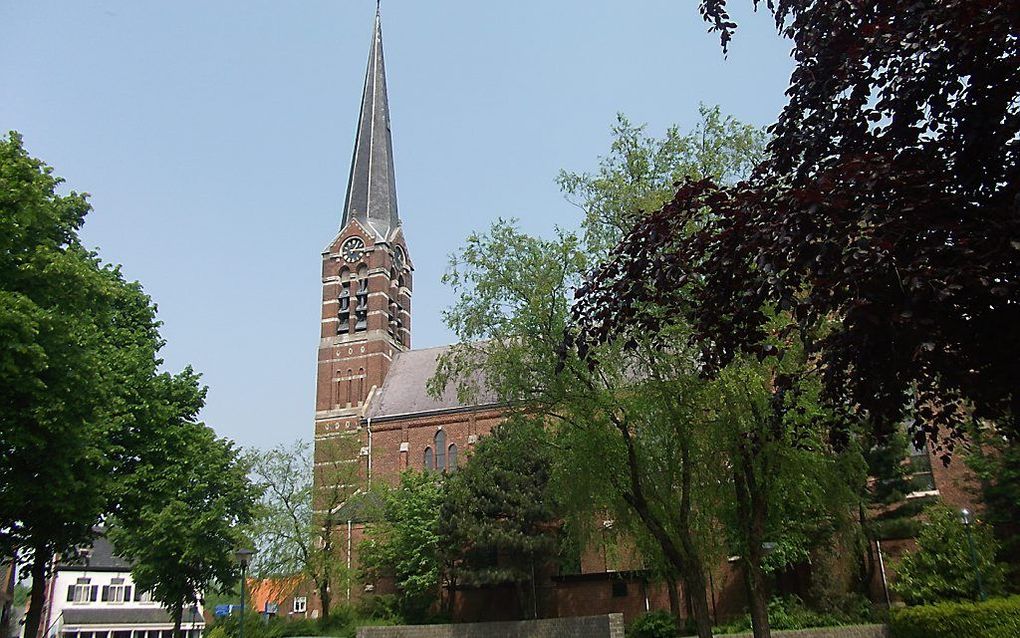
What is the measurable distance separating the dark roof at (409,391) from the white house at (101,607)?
69.9ft

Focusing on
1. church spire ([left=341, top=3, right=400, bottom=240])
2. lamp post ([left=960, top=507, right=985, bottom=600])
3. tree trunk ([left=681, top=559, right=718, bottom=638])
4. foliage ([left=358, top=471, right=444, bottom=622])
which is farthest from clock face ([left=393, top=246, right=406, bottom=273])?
tree trunk ([left=681, top=559, right=718, bottom=638])

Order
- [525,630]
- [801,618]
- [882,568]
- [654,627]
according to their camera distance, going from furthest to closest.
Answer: [882,568], [654,627], [525,630], [801,618]

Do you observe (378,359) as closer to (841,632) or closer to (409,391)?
(409,391)

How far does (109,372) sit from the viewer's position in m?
20.7

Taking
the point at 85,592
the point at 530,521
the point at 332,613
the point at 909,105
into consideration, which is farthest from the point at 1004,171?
the point at 85,592

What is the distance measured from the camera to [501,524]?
33938 millimetres

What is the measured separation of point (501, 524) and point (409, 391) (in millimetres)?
16981

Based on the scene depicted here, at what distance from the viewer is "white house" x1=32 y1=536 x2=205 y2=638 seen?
57094 mm

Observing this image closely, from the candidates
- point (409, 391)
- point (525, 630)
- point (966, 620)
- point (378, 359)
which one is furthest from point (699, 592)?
point (378, 359)

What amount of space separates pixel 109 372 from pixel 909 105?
786 inches

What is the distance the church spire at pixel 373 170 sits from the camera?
5497cm

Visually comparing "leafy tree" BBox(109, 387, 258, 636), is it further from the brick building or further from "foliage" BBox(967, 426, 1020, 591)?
"foliage" BBox(967, 426, 1020, 591)

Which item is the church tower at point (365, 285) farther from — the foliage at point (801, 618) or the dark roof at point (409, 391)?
the foliage at point (801, 618)

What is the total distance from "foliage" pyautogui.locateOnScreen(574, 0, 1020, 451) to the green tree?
12.9 metres
